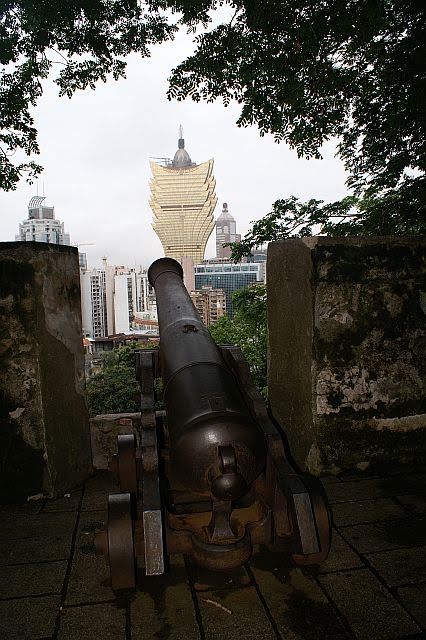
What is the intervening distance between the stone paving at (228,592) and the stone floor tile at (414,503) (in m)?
0.01

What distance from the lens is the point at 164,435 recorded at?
300 centimetres

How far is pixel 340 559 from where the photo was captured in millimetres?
2430

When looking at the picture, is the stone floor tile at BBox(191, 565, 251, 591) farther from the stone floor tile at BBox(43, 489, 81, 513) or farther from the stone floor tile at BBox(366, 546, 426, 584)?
the stone floor tile at BBox(43, 489, 81, 513)

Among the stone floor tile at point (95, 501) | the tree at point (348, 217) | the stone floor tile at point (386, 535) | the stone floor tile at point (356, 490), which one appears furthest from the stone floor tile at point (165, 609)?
the tree at point (348, 217)

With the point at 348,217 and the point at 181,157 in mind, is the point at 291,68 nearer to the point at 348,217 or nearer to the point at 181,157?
the point at 348,217

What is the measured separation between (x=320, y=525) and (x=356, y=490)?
1018mm

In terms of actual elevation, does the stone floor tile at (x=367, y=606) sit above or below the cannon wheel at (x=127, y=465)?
below

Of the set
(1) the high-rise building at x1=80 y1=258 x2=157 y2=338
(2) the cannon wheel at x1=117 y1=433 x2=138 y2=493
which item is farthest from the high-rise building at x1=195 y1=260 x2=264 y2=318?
(2) the cannon wheel at x1=117 y1=433 x2=138 y2=493

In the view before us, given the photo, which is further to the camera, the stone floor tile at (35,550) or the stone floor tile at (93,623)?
the stone floor tile at (35,550)

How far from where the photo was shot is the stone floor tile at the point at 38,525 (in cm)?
273

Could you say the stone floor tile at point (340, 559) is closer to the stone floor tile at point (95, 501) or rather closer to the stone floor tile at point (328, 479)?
the stone floor tile at point (328, 479)

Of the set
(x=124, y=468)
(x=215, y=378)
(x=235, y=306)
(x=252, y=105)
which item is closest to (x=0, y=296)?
(x=124, y=468)

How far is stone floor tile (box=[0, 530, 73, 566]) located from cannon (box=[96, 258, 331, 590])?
1.74ft

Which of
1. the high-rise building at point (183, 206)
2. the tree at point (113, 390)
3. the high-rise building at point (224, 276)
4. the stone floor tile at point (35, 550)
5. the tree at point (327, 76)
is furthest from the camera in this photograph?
the high-rise building at point (183, 206)
